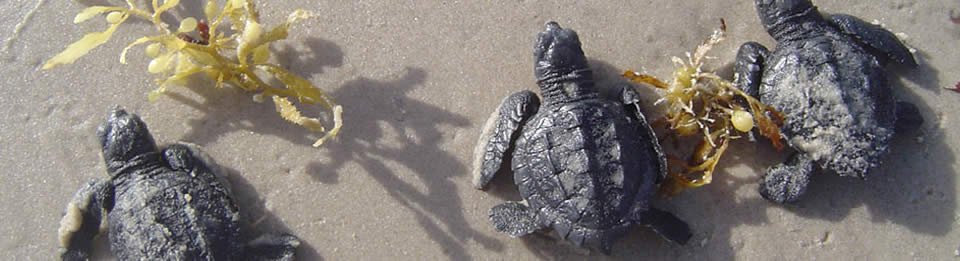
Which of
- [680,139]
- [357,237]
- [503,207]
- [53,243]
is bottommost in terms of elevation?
[53,243]

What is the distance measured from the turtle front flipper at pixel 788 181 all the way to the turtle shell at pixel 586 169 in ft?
1.79

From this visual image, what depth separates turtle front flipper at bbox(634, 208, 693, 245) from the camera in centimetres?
293

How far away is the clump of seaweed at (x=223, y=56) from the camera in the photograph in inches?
119

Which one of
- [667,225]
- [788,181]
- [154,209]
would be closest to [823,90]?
[788,181]

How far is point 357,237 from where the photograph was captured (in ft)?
10.4

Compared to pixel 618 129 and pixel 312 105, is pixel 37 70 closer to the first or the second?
pixel 312 105

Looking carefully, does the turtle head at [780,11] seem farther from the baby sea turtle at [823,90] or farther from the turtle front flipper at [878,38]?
the turtle front flipper at [878,38]

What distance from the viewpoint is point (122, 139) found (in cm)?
312

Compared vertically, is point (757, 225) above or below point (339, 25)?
below

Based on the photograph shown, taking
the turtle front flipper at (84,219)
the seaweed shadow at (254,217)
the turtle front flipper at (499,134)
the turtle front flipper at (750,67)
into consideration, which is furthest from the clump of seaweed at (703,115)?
the turtle front flipper at (84,219)


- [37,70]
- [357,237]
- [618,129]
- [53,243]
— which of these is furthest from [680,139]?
[37,70]

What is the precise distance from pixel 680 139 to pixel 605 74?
Answer: 514 mm

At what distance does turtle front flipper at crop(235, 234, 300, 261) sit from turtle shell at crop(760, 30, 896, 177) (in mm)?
2425

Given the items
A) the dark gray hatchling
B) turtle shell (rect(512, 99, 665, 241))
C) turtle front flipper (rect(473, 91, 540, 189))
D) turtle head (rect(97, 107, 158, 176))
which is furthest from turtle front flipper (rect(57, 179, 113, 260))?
turtle shell (rect(512, 99, 665, 241))
